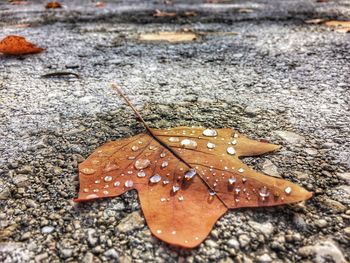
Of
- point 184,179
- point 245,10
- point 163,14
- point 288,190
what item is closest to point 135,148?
point 184,179

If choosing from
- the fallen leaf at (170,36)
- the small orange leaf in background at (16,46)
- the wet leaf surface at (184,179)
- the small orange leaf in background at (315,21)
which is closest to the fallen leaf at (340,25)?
the small orange leaf in background at (315,21)

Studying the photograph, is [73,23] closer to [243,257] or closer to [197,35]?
[197,35]

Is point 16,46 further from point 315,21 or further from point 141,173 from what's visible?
point 315,21

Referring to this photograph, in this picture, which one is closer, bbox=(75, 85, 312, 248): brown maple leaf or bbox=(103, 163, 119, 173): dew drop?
bbox=(75, 85, 312, 248): brown maple leaf

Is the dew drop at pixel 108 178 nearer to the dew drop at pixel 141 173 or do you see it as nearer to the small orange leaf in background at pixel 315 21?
the dew drop at pixel 141 173

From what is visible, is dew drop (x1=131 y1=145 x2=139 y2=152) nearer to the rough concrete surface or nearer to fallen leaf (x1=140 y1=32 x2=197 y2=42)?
the rough concrete surface

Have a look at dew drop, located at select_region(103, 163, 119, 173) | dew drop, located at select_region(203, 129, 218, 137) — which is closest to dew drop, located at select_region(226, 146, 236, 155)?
dew drop, located at select_region(203, 129, 218, 137)
